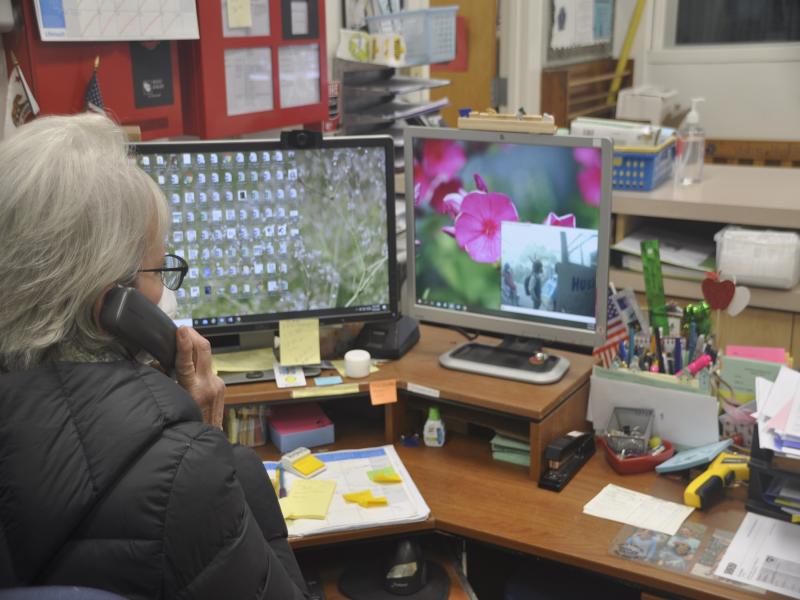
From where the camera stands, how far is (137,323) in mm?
Answer: 1148

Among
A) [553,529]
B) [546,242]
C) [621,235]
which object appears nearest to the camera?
[553,529]

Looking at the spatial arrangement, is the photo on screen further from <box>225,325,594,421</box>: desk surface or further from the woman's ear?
the woman's ear

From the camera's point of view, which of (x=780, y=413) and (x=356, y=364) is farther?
(x=356, y=364)

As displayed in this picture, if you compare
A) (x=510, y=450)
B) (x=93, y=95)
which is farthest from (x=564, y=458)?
(x=93, y=95)

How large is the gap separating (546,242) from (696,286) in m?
1.20

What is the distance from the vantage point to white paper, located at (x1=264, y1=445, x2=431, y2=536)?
1.61m

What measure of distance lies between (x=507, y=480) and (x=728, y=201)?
1.50 metres

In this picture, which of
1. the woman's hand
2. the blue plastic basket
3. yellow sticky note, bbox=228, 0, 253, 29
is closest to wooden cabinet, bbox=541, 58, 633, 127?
the blue plastic basket

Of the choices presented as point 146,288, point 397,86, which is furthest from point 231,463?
point 397,86

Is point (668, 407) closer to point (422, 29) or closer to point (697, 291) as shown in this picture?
point (697, 291)

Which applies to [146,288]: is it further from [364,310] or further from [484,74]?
[484,74]

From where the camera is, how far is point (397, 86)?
2.86 metres

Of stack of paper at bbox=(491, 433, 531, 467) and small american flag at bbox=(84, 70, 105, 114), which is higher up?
small american flag at bbox=(84, 70, 105, 114)

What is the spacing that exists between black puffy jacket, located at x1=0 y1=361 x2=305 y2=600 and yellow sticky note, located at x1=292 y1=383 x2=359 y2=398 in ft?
2.74
